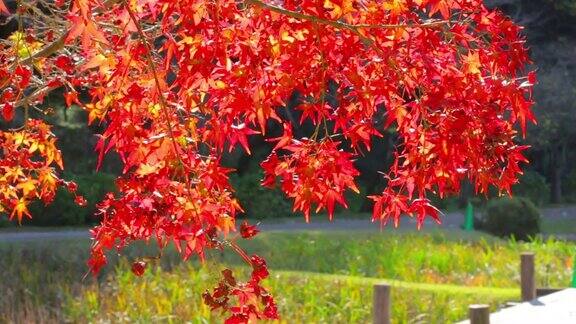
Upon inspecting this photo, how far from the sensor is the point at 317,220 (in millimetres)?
28547

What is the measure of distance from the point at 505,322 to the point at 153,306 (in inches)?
159

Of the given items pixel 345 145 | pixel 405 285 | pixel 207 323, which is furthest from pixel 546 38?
pixel 207 323

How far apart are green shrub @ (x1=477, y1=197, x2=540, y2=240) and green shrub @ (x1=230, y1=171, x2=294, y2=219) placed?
24.4 feet

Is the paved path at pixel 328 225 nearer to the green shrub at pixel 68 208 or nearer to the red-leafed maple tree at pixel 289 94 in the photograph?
the green shrub at pixel 68 208

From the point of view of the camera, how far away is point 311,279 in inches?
530

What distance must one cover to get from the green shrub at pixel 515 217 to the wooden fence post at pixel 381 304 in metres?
12.3

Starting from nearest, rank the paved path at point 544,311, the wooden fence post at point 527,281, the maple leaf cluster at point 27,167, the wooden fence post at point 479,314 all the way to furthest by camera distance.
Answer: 1. the maple leaf cluster at point 27,167
2. the wooden fence post at point 479,314
3. the paved path at point 544,311
4. the wooden fence post at point 527,281

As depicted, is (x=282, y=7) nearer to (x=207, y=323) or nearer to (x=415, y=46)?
(x=415, y=46)

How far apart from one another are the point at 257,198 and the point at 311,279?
601 inches

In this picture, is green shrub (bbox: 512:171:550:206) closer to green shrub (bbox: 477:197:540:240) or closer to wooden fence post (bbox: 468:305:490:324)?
green shrub (bbox: 477:197:540:240)

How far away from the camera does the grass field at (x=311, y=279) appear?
1207 centimetres

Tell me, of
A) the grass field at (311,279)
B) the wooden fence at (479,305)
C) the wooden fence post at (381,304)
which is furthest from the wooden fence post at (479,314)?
the grass field at (311,279)

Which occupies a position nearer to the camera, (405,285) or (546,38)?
(405,285)

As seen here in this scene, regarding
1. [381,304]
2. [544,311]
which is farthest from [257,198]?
[381,304]
